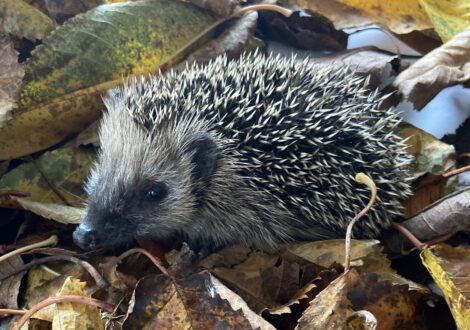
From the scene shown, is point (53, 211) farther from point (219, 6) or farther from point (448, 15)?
point (448, 15)

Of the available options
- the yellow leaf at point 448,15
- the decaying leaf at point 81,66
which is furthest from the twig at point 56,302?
the yellow leaf at point 448,15

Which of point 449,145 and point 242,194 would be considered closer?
point 242,194

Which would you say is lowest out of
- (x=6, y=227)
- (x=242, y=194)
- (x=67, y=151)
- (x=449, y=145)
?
(x=6, y=227)

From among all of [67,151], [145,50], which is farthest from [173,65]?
[67,151]

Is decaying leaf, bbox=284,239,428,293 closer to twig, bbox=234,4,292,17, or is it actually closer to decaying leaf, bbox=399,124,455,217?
decaying leaf, bbox=399,124,455,217

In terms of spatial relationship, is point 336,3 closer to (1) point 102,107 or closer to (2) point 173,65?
(2) point 173,65

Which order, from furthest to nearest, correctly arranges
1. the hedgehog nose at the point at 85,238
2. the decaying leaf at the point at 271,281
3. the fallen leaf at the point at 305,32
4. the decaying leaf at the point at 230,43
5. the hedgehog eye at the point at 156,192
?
the fallen leaf at the point at 305,32 < the decaying leaf at the point at 230,43 < the hedgehog eye at the point at 156,192 < the hedgehog nose at the point at 85,238 < the decaying leaf at the point at 271,281

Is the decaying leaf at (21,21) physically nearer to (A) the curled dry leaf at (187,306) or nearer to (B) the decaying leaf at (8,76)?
(B) the decaying leaf at (8,76)
